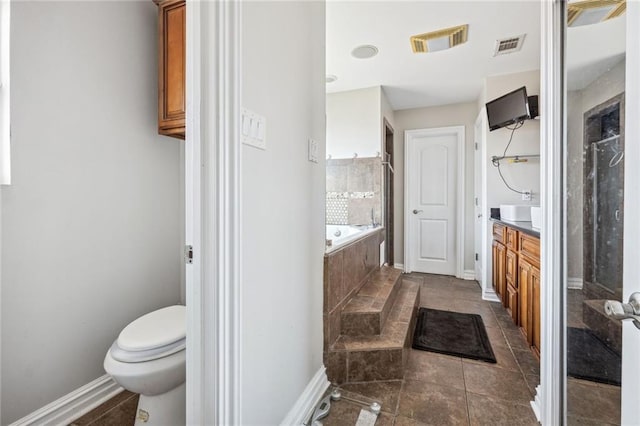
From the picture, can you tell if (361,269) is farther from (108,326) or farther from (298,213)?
(108,326)

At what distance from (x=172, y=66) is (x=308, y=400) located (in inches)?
76.2

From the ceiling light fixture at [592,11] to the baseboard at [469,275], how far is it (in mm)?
3322

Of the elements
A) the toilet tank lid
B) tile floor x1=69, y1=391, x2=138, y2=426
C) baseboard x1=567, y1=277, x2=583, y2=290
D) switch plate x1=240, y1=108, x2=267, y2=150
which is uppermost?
switch plate x1=240, y1=108, x2=267, y2=150

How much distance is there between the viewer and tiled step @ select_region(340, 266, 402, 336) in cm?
186

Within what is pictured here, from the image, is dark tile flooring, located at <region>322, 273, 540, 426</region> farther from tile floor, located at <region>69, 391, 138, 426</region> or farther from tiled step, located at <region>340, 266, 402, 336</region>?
tile floor, located at <region>69, 391, 138, 426</region>

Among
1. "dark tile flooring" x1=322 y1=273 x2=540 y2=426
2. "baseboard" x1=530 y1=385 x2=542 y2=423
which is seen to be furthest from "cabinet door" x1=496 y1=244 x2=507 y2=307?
"baseboard" x1=530 y1=385 x2=542 y2=423

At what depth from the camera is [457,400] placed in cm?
156

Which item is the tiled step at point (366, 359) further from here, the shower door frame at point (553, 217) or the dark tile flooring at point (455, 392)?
the shower door frame at point (553, 217)

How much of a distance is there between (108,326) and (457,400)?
1956 mm

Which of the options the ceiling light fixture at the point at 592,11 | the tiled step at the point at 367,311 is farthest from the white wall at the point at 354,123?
the ceiling light fixture at the point at 592,11

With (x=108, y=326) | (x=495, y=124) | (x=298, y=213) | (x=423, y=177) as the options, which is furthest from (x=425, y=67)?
(x=108, y=326)

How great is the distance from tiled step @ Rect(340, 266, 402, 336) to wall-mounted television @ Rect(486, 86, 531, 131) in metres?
2.07

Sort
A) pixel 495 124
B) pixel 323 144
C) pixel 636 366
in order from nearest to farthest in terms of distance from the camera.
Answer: pixel 636 366, pixel 323 144, pixel 495 124

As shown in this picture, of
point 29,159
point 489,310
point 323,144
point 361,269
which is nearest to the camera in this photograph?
point 29,159
